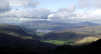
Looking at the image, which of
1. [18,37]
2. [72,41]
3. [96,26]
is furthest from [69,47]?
[18,37]

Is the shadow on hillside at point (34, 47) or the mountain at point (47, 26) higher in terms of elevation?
the mountain at point (47, 26)

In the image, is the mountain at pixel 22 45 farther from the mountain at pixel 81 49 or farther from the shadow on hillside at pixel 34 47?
the mountain at pixel 81 49

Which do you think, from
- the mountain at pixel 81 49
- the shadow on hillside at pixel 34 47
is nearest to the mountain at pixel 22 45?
the shadow on hillside at pixel 34 47

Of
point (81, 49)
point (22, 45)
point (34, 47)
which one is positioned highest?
point (22, 45)

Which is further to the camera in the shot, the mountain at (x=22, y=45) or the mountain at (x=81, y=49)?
the mountain at (x=81, y=49)

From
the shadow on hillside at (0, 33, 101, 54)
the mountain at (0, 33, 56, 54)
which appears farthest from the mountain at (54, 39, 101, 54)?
the mountain at (0, 33, 56, 54)

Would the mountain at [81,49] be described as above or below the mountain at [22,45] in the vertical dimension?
below

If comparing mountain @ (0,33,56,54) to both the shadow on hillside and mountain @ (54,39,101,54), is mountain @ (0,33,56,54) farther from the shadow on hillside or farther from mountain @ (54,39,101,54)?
mountain @ (54,39,101,54)

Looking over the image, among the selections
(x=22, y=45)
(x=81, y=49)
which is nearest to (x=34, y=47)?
(x=22, y=45)

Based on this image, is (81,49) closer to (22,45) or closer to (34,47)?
(34,47)

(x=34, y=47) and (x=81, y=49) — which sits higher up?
(x=34, y=47)

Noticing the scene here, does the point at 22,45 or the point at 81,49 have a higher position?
the point at 22,45

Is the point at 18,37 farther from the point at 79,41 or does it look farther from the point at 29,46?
the point at 79,41
